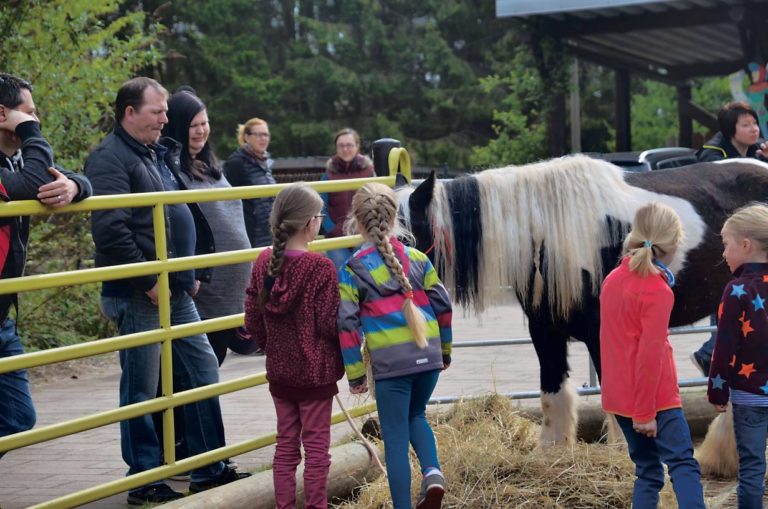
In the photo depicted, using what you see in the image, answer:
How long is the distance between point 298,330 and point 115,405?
3.78 meters

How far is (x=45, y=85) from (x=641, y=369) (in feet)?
22.4

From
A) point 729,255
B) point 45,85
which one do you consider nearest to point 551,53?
point 45,85

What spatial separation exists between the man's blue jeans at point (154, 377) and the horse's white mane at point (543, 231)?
118 centimetres

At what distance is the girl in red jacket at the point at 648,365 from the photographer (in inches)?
157

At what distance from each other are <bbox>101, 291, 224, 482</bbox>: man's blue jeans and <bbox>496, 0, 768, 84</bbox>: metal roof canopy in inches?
498

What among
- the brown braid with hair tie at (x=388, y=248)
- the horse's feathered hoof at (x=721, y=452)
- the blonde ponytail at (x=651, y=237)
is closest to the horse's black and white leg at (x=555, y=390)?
the horse's feathered hoof at (x=721, y=452)

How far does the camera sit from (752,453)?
4.11 meters

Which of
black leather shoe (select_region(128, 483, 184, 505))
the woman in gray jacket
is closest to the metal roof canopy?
the woman in gray jacket

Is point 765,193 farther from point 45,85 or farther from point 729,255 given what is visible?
point 45,85

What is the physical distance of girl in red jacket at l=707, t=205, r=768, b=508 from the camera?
4.10 m

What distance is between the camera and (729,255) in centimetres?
420

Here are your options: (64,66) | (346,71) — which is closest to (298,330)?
(64,66)

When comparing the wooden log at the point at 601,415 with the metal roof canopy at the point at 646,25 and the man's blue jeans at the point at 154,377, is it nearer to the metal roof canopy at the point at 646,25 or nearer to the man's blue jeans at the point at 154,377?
the man's blue jeans at the point at 154,377

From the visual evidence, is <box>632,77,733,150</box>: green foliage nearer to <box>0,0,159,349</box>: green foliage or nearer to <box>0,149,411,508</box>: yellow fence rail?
<box>0,0,159,349</box>: green foliage
